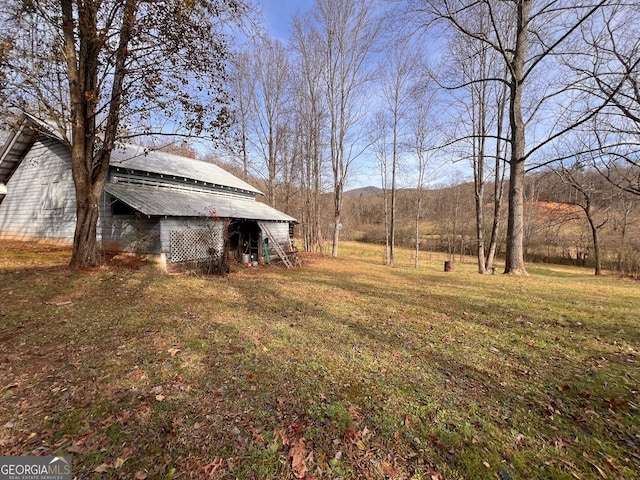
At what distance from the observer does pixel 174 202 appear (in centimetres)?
1126

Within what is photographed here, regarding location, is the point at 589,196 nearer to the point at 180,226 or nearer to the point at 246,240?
the point at 246,240

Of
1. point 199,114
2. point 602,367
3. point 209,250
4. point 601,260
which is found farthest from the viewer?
point 601,260

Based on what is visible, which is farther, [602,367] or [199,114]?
[199,114]

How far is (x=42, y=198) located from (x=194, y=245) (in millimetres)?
8354

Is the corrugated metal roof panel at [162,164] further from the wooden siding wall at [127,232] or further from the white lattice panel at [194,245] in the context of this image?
the white lattice panel at [194,245]

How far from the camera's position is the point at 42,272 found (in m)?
7.15

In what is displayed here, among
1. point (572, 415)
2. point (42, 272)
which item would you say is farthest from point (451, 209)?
point (42, 272)

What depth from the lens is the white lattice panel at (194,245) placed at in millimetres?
10211

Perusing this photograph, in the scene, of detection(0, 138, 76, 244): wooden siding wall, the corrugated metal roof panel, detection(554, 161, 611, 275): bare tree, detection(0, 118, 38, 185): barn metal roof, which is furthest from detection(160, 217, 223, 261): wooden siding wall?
detection(554, 161, 611, 275): bare tree

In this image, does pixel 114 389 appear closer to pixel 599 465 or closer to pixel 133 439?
pixel 133 439

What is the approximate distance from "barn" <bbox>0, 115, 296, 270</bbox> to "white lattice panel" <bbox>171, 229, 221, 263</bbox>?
0.12 feet

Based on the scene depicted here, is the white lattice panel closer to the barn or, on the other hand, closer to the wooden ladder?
the barn

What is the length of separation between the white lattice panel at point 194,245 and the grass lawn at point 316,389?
4.31 metres

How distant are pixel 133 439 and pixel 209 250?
884cm
